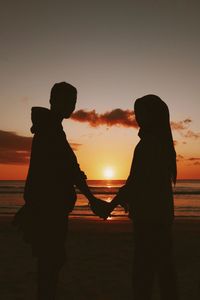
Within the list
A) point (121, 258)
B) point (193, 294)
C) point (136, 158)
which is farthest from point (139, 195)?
point (121, 258)

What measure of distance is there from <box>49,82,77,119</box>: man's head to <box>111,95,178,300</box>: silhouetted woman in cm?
54

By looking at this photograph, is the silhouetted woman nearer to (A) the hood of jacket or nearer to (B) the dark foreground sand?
(A) the hood of jacket

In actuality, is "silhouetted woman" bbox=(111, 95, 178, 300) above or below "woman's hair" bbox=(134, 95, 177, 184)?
below

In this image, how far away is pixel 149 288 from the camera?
3.38 metres

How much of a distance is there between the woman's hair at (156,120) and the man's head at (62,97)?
1.76 ft

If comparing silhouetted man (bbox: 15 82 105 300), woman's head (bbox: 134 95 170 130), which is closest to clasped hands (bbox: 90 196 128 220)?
silhouetted man (bbox: 15 82 105 300)

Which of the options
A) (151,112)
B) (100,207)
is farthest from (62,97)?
(100,207)

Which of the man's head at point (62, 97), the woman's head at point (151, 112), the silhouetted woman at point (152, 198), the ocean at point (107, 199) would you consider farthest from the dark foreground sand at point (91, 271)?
the ocean at point (107, 199)

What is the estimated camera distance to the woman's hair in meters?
3.35

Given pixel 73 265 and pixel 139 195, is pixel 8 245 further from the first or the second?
pixel 139 195

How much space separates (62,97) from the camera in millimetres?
3301

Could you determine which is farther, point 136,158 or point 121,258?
point 121,258

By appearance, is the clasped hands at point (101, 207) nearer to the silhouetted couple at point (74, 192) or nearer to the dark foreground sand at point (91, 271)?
the silhouetted couple at point (74, 192)

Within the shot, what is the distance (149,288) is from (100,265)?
13.2 ft
